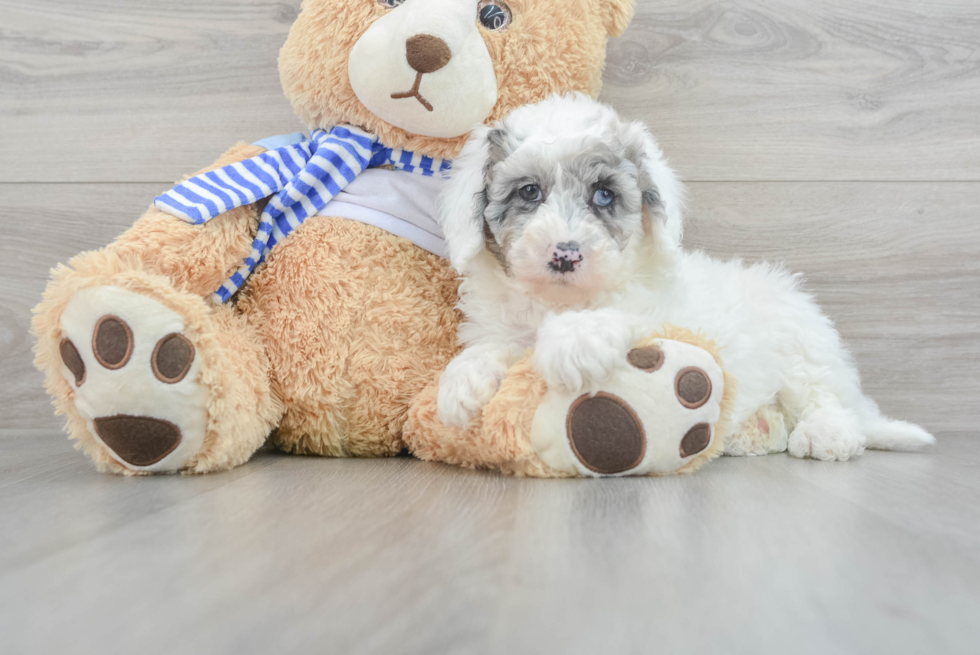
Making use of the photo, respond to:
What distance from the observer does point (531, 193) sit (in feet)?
3.58

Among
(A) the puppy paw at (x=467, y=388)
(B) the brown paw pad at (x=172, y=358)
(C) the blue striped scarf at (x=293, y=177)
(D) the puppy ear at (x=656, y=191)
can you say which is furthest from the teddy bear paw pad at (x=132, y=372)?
(D) the puppy ear at (x=656, y=191)

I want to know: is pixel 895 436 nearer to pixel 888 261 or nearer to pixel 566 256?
pixel 888 261

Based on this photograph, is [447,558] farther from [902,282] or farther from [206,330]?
[902,282]

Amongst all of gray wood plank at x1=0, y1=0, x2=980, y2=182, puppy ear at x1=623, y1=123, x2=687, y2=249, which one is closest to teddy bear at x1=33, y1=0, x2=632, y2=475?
puppy ear at x1=623, y1=123, x2=687, y2=249

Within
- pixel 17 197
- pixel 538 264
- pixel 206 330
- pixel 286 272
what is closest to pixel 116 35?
pixel 17 197

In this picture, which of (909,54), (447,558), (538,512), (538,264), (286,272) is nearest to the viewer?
(447,558)

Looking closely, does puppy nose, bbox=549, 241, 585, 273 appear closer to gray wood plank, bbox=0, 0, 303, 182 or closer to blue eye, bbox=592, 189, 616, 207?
blue eye, bbox=592, 189, 616, 207

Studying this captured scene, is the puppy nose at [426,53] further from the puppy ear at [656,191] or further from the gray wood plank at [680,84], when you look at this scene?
the gray wood plank at [680,84]

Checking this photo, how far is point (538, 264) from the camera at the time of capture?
40.3 inches

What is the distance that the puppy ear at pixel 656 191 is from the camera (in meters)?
1.11

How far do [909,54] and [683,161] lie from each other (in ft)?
1.73

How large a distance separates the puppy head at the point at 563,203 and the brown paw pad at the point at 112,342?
47 centimetres

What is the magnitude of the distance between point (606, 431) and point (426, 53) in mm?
632

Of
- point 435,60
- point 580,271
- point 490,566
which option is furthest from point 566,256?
point 490,566
